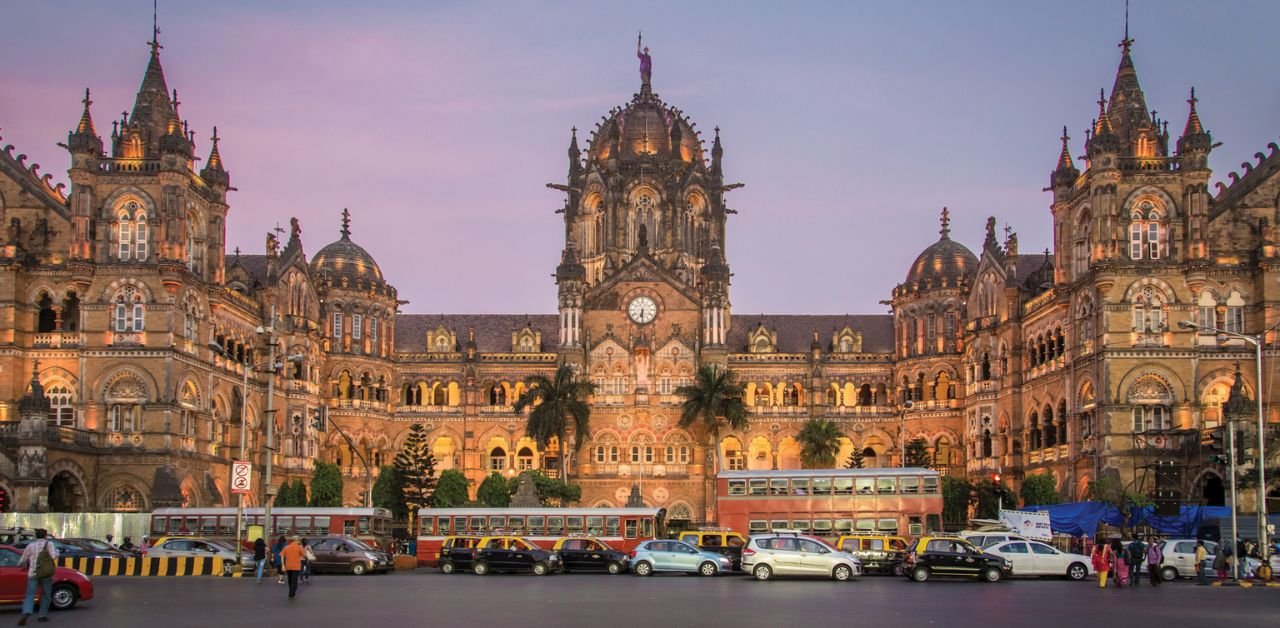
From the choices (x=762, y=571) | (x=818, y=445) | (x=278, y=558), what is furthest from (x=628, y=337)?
(x=762, y=571)

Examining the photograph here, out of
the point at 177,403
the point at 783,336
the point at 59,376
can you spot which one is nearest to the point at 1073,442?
the point at 783,336

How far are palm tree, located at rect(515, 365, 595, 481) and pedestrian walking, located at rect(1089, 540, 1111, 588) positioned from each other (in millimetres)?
51862

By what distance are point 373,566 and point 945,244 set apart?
60150mm

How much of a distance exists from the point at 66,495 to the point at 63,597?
41242 millimetres

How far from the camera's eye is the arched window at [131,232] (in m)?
77.9

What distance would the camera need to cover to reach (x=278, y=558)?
176 ft

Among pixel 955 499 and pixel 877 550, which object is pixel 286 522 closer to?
pixel 877 550

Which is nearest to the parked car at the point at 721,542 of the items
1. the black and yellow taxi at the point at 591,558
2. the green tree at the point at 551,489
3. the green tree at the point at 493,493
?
the black and yellow taxi at the point at 591,558

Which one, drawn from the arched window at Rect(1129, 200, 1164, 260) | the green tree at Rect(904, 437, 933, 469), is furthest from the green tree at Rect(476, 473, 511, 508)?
the arched window at Rect(1129, 200, 1164, 260)

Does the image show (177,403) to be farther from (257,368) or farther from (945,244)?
Result: (945,244)

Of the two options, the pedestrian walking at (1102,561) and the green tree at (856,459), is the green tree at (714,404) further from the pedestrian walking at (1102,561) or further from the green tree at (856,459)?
the pedestrian walking at (1102,561)

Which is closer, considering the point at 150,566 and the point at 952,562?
the point at 952,562

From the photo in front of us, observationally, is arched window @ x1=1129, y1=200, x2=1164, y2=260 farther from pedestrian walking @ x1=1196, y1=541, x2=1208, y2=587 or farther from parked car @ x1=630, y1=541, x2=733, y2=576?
parked car @ x1=630, y1=541, x2=733, y2=576

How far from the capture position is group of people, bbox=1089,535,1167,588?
158 feet
